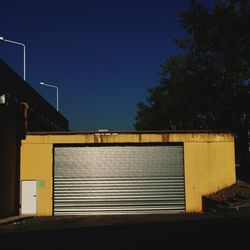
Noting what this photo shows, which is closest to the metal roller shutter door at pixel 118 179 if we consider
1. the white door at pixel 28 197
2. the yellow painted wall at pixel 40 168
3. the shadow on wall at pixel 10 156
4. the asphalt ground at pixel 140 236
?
the yellow painted wall at pixel 40 168

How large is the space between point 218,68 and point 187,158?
35.6 feet

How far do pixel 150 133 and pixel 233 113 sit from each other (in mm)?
12142

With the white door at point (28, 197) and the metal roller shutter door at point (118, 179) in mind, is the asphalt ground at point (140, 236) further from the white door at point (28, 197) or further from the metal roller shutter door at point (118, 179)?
the metal roller shutter door at point (118, 179)

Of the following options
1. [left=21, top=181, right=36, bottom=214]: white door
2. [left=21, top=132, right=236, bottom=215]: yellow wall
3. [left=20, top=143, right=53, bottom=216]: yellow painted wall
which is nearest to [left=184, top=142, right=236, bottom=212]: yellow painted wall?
Result: [left=21, top=132, right=236, bottom=215]: yellow wall

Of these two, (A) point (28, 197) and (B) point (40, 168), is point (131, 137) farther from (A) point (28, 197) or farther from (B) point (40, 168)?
(A) point (28, 197)

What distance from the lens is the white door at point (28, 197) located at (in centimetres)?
2581

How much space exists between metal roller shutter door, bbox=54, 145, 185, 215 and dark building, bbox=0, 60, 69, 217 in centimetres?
212

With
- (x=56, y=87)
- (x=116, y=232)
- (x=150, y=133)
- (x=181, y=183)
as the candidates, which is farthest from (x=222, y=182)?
(x=56, y=87)

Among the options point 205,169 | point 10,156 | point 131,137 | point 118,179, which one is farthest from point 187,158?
point 10,156

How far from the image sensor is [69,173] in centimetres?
2631

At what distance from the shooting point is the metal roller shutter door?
26.2 meters

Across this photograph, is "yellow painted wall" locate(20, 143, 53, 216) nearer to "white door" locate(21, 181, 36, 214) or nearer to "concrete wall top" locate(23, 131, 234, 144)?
"white door" locate(21, 181, 36, 214)

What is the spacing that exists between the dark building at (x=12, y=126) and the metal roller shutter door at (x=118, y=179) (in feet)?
6.95

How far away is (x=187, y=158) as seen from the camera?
2614 cm
